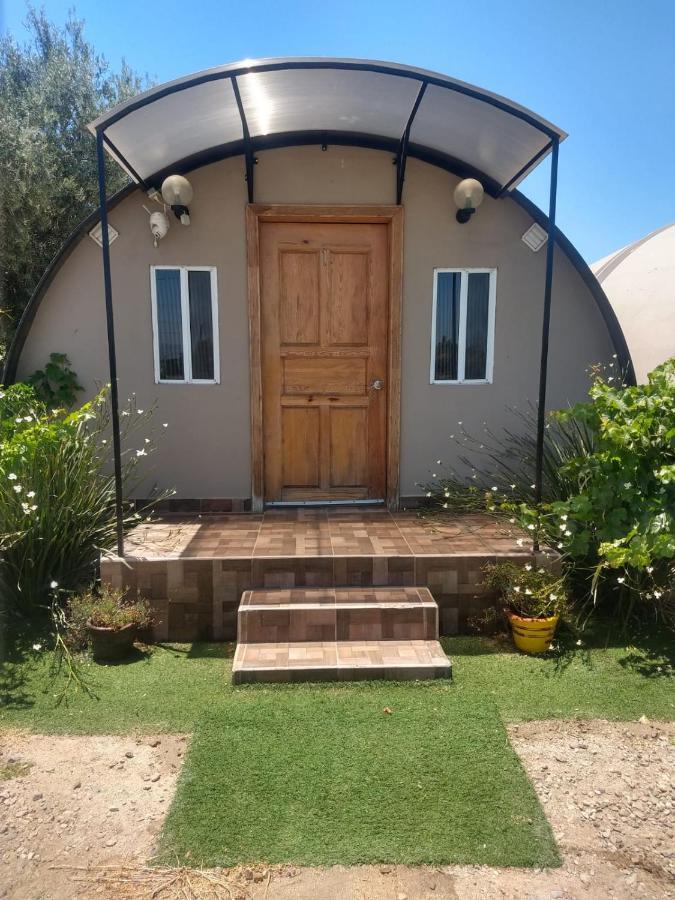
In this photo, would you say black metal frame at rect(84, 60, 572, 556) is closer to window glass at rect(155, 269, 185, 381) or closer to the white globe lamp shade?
the white globe lamp shade

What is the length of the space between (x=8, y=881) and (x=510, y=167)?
15.7 ft

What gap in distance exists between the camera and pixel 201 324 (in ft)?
15.5

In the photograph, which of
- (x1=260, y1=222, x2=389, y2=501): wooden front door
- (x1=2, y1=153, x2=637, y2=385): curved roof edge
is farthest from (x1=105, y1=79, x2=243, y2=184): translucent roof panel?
(x1=260, y1=222, x2=389, y2=501): wooden front door

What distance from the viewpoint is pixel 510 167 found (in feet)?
14.0

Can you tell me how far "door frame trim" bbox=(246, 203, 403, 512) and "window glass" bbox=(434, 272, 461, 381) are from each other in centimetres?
35

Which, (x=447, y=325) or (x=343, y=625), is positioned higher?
(x=447, y=325)

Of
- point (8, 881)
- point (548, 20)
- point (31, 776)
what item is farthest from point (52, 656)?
point (548, 20)

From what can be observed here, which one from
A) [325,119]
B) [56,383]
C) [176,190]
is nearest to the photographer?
[325,119]

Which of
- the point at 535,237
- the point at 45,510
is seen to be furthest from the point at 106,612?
the point at 535,237

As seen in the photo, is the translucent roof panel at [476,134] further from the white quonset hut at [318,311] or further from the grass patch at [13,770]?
the grass patch at [13,770]

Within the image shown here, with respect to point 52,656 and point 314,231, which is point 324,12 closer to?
point 314,231

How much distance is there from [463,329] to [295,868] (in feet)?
12.9

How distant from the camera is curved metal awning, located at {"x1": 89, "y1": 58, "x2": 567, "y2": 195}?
3.25m

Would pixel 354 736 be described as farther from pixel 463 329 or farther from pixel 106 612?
pixel 463 329
